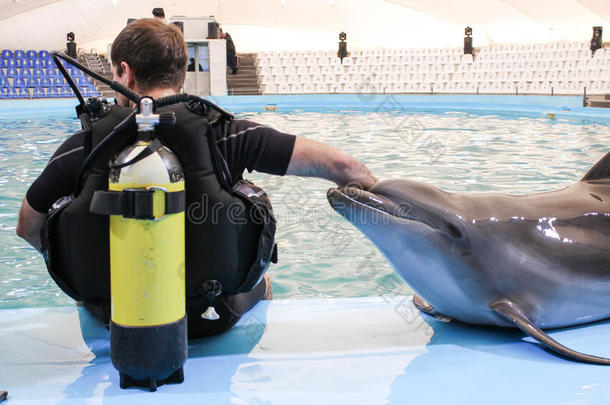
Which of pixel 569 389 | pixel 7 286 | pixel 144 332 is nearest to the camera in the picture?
pixel 144 332

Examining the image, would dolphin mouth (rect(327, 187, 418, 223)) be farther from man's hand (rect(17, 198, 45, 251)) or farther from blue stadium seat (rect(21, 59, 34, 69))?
blue stadium seat (rect(21, 59, 34, 69))

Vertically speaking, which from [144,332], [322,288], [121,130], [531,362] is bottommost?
[322,288]

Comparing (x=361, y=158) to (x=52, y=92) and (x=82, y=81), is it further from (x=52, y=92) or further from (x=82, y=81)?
(x=52, y=92)

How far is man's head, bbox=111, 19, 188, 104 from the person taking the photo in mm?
1778

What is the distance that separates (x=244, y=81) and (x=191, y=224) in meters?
21.2

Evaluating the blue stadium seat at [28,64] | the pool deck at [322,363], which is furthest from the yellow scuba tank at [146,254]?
the blue stadium seat at [28,64]

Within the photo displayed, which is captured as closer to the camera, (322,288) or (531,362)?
(531,362)

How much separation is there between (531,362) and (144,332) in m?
1.21

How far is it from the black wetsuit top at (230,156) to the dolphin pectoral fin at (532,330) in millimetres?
879

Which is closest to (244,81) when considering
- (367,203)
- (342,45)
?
(342,45)

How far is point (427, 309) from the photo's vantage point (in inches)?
92.5

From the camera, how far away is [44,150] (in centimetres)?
853

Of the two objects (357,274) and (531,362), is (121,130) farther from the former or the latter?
(357,274)

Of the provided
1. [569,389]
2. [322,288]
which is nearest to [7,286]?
[322,288]
